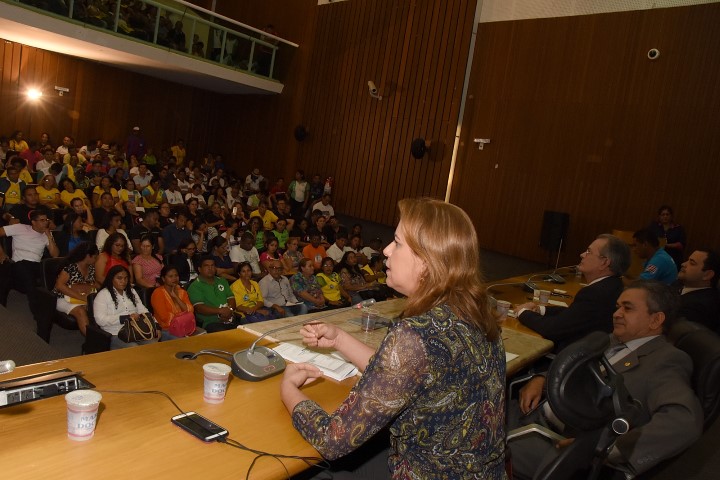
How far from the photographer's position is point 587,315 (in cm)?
331

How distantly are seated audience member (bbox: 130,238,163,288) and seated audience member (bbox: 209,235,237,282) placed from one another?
0.94 metres

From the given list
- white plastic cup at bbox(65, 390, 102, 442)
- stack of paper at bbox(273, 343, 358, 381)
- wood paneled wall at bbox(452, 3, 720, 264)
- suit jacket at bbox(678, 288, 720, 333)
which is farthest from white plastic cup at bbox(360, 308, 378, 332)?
wood paneled wall at bbox(452, 3, 720, 264)

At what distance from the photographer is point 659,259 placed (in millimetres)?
5625

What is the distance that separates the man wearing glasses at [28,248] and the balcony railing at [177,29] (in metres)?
4.72

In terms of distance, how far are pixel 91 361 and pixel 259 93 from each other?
12516 mm

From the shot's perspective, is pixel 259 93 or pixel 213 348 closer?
pixel 213 348

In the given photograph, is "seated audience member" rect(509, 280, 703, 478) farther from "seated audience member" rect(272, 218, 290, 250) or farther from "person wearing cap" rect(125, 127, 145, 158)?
"person wearing cap" rect(125, 127, 145, 158)

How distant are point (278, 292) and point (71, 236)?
2303 millimetres

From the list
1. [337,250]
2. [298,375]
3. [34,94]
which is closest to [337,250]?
[337,250]

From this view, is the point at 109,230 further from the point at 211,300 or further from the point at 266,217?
the point at 266,217

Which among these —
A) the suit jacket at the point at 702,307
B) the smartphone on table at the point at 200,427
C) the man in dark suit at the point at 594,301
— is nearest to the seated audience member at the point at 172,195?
the man in dark suit at the point at 594,301

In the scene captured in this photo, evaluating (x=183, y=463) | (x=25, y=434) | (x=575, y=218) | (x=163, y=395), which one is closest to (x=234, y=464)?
(x=183, y=463)

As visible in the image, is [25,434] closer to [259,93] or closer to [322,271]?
[322,271]

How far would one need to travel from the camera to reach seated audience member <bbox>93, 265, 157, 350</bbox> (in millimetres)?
4246
